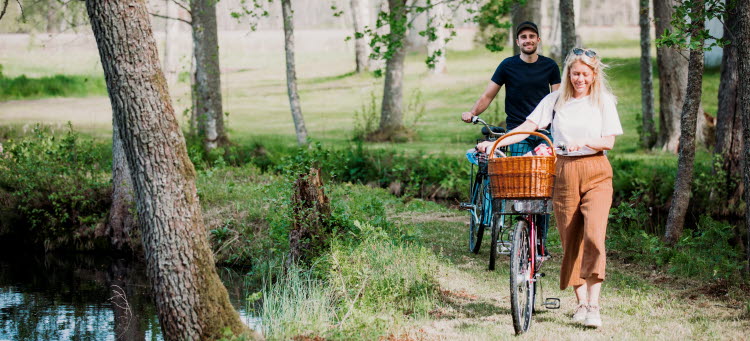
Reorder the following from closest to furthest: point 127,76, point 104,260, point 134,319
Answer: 1. point 127,76
2. point 134,319
3. point 104,260

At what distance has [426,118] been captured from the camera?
27375 millimetres

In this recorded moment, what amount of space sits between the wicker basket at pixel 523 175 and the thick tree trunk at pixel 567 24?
7548mm

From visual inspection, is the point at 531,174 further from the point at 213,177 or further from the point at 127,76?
the point at 213,177

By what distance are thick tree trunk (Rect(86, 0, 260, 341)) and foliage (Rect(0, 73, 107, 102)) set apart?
87.3 feet

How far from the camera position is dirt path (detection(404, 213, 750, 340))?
616cm

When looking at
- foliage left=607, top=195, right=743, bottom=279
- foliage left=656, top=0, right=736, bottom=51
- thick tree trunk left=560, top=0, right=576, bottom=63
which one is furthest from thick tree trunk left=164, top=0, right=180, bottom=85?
foliage left=656, top=0, right=736, bottom=51

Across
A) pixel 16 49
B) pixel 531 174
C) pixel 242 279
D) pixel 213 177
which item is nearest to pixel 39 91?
pixel 16 49

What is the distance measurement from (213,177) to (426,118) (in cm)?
1391

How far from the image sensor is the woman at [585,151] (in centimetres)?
593

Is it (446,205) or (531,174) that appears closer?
(531,174)

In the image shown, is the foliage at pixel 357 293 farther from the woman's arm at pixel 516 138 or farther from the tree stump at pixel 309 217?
the woman's arm at pixel 516 138

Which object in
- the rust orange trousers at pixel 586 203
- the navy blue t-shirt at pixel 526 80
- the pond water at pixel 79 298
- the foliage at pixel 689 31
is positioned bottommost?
the pond water at pixel 79 298

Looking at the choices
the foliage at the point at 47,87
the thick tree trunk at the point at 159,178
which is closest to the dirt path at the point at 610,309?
the thick tree trunk at the point at 159,178

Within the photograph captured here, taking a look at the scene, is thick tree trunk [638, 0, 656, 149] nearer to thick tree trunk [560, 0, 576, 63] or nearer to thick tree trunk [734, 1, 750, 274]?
thick tree trunk [560, 0, 576, 63]
